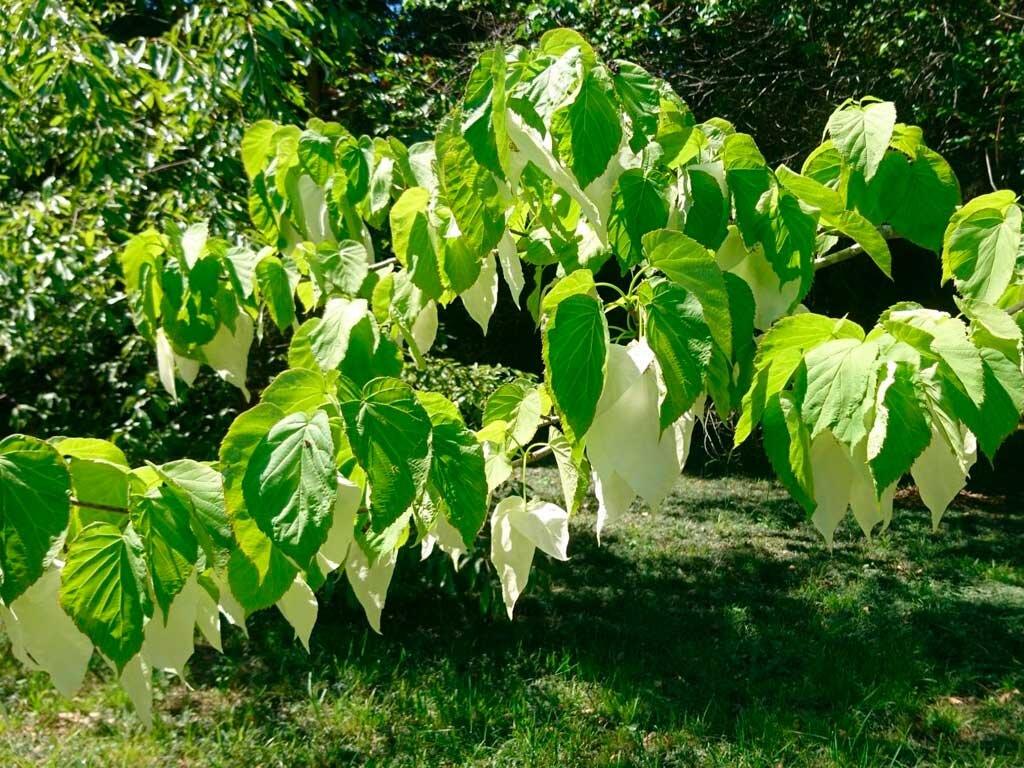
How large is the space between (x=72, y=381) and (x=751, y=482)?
6.57 meters

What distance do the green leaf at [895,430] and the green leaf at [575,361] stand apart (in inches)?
7.6

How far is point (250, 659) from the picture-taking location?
387 cm

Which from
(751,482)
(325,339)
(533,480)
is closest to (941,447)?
(325,339)

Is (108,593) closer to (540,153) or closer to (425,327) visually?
(540,153)

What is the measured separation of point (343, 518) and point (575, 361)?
0.22 meters

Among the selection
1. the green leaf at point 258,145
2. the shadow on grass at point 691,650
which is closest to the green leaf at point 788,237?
the green leaf at point 258,145

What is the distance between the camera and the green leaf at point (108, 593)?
1.93ft

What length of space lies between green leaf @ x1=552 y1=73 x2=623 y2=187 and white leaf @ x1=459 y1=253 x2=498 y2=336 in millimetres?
326

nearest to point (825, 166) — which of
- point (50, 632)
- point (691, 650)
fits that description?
point (50, 632)

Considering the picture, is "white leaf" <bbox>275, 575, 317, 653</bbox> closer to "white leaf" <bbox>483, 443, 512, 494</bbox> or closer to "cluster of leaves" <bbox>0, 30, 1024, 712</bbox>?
"cluster of leaves" <bbox>0, 30, 1024, 712</bbox>

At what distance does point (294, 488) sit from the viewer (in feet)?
1.95

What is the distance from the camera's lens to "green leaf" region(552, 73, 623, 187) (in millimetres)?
708

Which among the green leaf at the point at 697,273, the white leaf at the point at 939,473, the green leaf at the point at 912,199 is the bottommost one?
the white leaf at the point at 939,473

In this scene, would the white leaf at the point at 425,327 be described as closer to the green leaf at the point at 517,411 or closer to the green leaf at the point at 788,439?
the green leaf at the point at 517,411
